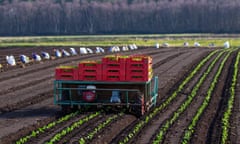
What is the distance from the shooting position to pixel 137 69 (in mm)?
19312

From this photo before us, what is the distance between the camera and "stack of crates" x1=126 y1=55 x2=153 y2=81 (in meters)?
19.3

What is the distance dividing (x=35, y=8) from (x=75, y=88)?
153067 mm

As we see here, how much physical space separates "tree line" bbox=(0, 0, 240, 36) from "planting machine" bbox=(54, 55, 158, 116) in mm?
127356

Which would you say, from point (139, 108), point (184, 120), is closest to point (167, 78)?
point (139, 108)

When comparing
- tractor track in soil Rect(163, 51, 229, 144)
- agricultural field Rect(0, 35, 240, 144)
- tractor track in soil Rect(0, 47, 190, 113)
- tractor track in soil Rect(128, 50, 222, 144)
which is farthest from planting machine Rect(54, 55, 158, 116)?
tractor track in soil Rect(0, 47, 190, 113)

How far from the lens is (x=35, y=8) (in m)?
170

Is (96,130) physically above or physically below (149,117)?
above

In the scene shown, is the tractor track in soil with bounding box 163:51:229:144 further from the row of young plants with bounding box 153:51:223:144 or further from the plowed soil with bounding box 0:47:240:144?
the row of young plants with bounding box 153:51:223:144

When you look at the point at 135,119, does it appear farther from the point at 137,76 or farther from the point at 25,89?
the point at 25,89

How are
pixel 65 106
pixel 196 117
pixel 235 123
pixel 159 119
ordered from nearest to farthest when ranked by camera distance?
pixel 235 123 → pixel 159 119 → pixel 196 117 → pixel 65 106

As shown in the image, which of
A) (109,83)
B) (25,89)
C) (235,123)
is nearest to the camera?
(235,123)

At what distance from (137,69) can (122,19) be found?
14251 centimetres

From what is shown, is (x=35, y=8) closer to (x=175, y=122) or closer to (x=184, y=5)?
(x=184, y=5)

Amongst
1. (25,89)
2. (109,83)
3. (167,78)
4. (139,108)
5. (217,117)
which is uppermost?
(109,83)
